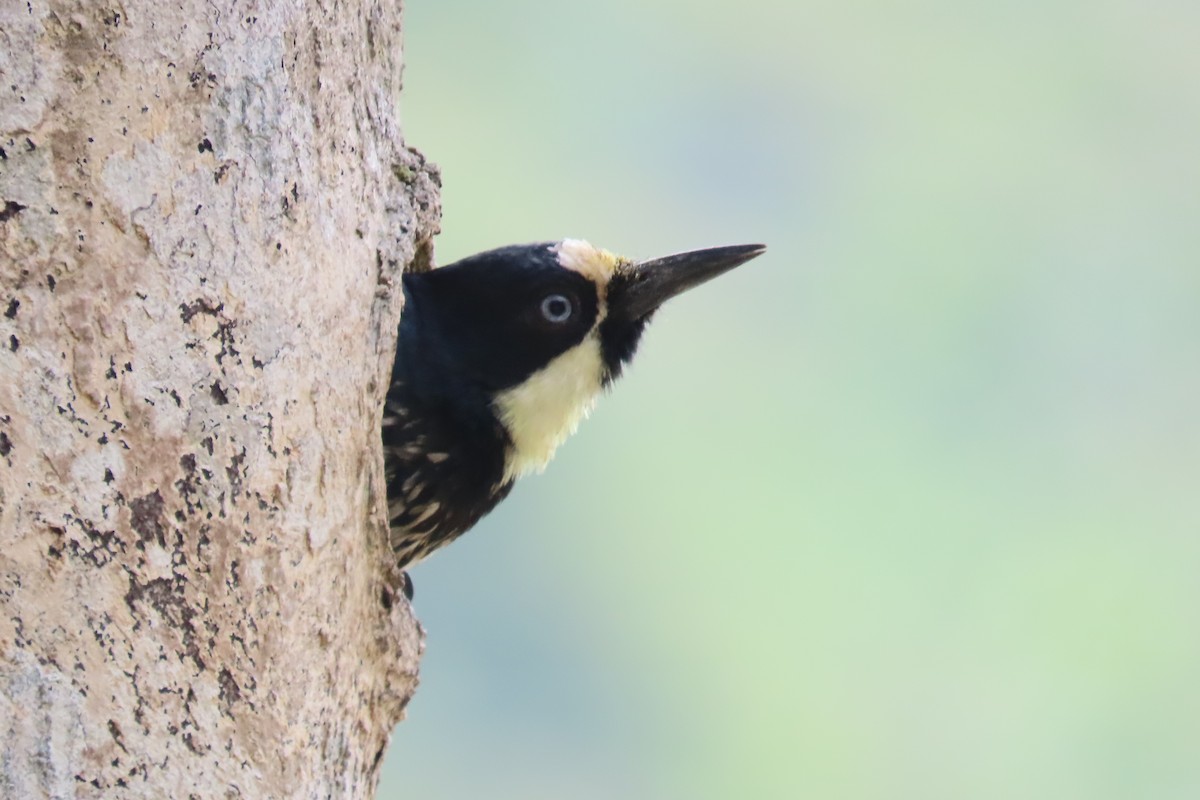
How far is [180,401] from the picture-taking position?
4.76ft

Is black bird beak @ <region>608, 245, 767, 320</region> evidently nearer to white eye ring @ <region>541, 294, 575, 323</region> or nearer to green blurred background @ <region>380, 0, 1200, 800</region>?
white eye ring @ <region>541, 294, 575, 323</region>

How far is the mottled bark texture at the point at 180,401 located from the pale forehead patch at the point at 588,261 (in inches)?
22.4

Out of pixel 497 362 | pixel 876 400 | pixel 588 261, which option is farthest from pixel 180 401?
pixel 876 400

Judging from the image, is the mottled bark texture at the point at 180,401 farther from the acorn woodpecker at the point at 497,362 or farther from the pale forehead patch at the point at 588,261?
the pale forehead patch at the point at 588,261

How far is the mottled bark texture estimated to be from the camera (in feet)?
4.48

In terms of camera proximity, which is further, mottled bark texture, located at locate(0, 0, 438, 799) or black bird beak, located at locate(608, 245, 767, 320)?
black bird beak, located at locate(608, 245, 767, 320)

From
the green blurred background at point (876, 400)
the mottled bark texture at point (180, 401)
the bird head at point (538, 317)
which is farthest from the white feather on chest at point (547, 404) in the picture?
the green blurred background at point (876, 400)

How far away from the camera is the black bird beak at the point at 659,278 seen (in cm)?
225

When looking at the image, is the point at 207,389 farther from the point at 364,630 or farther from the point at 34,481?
the point at 364,630

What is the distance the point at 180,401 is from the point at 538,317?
85cm

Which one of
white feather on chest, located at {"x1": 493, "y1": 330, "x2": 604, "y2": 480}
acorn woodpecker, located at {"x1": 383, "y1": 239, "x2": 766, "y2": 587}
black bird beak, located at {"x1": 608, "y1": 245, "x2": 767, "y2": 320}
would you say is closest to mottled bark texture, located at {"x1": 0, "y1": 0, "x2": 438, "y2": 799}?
acorn woodpecker, located at {"x1": 383, "y1": 239, "x2": 766, "y2": 587}

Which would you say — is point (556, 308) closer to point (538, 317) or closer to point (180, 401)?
point (538, 317)

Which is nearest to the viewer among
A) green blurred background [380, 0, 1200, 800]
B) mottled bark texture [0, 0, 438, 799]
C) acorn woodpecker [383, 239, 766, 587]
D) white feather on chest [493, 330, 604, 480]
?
mottled bark texture [0, 0, 438, 799]

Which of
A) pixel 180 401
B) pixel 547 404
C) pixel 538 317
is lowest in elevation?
pixel 180 401
